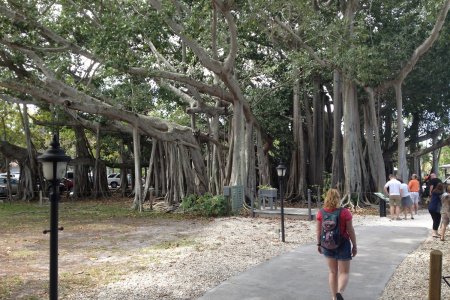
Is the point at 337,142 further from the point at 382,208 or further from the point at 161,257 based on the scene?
the point at 161,257

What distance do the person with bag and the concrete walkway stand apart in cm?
63

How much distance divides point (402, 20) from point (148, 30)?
10.1 meters

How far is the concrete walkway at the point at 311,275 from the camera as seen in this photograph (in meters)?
6.33

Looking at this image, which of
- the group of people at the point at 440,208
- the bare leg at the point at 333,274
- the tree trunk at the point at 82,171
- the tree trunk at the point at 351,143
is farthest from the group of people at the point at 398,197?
the tree trunk at the point at 82,171

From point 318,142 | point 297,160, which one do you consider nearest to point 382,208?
point 297,160

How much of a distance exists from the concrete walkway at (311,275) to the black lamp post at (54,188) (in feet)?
6.43

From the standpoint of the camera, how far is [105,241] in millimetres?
10984

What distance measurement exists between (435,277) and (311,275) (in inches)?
123

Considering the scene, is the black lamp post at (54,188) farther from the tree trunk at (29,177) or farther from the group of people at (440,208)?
the tree trunk at (29,177)

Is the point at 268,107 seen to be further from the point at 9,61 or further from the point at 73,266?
the point at 73,266

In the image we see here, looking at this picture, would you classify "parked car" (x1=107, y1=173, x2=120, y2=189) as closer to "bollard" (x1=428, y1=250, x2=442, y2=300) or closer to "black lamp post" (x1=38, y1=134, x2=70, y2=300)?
"black lamp post" (x1=38, y1=134, x2=70, y2=300)

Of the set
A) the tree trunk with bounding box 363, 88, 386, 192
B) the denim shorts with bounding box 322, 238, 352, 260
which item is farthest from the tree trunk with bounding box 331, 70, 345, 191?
the denim shorts with bounding box 322, 238, 352, 260

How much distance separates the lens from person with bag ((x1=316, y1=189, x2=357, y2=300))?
5547 mm

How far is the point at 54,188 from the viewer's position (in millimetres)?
5008
